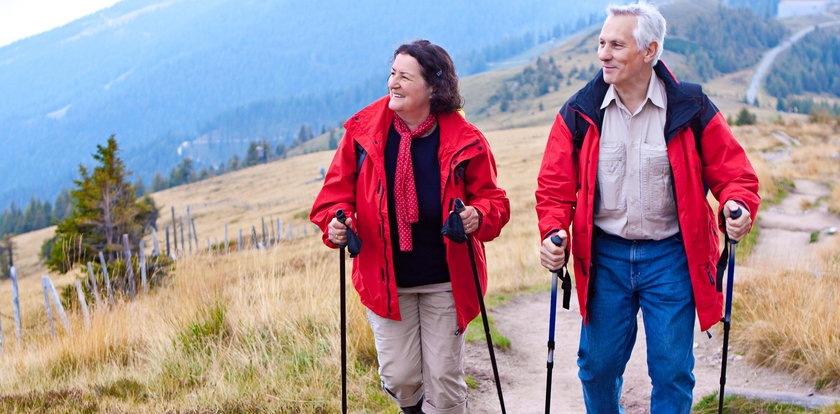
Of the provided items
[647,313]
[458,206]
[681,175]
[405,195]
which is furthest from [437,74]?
[647,313]

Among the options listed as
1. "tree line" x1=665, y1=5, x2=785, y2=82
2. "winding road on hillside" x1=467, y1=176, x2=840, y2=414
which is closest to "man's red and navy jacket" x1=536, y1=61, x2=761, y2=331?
"winding road on hillside" x1=467, y1=176, x2=840, y2=414

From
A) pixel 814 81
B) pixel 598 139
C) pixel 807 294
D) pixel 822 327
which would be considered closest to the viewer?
pixel 598 139

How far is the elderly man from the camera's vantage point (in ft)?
11.0

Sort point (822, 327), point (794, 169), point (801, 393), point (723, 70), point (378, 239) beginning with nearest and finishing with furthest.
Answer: point (378, 239)
point (801, 393)
point (822, 327)
point (794, 169)
point (723, 70)

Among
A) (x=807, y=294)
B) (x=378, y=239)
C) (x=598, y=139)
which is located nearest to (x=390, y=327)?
(x=378, y=239)

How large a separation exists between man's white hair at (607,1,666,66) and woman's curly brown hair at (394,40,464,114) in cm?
86

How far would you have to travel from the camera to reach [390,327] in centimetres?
392

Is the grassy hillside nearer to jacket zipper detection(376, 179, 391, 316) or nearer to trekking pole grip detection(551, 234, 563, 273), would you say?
jacket zipper detection(376, 179, 391, 316)

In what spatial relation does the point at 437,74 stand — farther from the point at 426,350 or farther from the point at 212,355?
the point at 212,355

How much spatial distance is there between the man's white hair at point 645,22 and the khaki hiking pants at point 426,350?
157 cm

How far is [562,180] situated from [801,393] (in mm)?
2526

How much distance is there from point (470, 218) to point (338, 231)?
2.16ft

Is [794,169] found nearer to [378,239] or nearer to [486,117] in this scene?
[378,239]

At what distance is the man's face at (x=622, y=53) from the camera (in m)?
3.37
